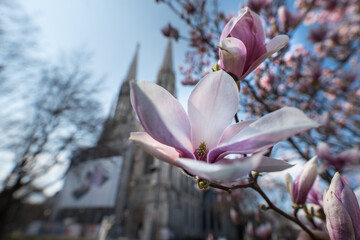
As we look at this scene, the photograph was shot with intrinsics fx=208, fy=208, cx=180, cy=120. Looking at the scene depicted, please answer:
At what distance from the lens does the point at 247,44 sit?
1.28 feet

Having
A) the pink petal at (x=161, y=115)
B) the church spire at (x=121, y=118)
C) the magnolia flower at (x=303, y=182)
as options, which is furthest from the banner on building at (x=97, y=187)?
the pink petal at (x=161, y=115)

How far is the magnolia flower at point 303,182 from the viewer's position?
46cm

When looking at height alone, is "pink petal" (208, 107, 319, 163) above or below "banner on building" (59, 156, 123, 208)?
above

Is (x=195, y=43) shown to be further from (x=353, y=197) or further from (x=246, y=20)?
(x=353, y=197)

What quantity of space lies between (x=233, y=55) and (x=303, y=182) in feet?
1.06

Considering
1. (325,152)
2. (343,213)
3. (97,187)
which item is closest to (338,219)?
(343,213)

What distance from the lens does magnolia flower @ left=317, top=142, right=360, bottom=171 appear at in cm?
87

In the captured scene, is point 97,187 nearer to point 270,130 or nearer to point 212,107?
point 212,107

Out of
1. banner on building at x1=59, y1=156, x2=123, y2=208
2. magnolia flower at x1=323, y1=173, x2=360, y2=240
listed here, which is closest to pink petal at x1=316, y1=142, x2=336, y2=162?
magnolia flower at x1=323, y1=173, x2=360, y2=240

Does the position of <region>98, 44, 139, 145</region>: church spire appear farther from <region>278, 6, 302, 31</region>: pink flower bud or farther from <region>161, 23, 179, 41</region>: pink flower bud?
<region>278, 6, 302, 31</region>: pink flower bud

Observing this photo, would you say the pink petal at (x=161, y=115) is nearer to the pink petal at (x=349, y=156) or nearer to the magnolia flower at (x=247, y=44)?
the magnolia flower at (x=247, y=44)

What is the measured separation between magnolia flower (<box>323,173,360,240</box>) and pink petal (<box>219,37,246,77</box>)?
0.25m

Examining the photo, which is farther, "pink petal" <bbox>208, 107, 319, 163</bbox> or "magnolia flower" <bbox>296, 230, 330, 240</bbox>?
"magnolia flower" <bbox>296, 230, 330, 240</bbox>

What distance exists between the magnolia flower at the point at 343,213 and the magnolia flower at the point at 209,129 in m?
0.11
